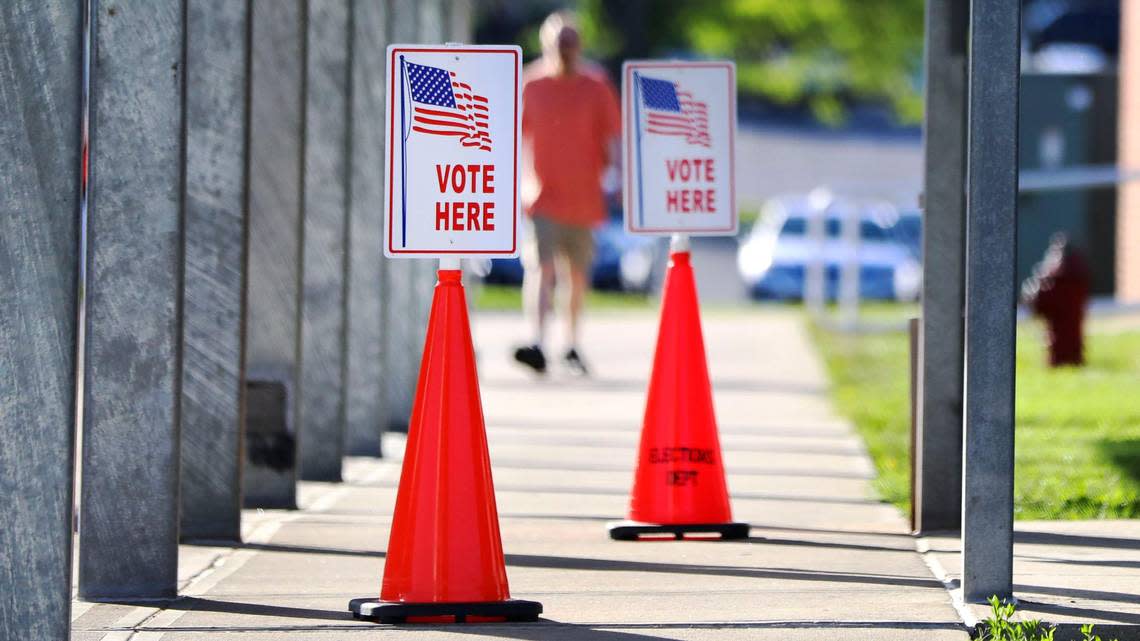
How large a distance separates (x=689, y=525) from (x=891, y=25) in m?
32.1

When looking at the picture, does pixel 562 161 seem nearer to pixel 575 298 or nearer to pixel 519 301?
pixel 575 298

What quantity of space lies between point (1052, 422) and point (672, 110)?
12.6 ft

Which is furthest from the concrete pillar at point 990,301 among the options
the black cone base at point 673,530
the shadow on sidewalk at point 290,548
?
the shadow on sidewalk at point 290,548

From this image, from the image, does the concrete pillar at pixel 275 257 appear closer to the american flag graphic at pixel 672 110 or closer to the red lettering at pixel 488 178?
the american flag graphic at pixel 672 110

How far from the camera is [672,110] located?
24.7 ft

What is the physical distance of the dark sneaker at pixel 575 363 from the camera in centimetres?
1363

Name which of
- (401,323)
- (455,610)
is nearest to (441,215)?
(455,610)

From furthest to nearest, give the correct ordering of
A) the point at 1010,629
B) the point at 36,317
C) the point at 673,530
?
1. the point at 673,530
2. the point at 1010,629
3. the point at 36,317

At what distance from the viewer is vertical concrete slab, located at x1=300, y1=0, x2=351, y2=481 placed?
863 centimetres

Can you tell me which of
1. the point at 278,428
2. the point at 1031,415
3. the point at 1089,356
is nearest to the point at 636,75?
the point at 278,428

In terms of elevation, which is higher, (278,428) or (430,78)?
(430,78)

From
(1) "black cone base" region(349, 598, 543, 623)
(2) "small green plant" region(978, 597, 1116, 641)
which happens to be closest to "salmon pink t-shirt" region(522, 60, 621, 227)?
(1) "black cone base" region(349, 598, 543, 623)

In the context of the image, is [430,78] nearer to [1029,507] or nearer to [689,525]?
[689,525]

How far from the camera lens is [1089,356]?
49.0 feet
